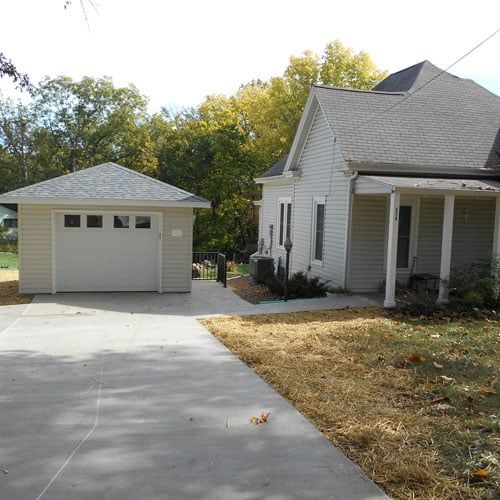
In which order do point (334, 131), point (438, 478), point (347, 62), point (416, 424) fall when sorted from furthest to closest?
Answer: point (347, 62), point (334, 131), point (416, 424), point (438, 478)

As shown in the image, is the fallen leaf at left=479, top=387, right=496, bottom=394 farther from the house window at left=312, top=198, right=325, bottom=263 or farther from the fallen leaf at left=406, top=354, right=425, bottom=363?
the house window at left=312, top=198, right=325, bottom=263

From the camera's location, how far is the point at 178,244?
14297 mm

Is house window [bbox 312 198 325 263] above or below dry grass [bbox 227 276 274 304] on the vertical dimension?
above

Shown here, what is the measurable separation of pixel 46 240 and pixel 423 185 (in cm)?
902

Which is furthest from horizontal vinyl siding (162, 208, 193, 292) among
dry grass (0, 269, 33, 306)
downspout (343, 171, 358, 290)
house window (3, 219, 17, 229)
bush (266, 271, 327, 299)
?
house window (3, 219, 17, 229)

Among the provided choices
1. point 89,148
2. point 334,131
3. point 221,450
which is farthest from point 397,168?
point 89,148

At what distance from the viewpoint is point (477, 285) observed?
11328 mm

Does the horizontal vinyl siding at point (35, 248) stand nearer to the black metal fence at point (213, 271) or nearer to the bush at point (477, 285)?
the black metal fence at point (213, 271)

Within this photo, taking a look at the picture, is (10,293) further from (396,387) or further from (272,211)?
(396,387)

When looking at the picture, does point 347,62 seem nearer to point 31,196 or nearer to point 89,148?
point 89,148

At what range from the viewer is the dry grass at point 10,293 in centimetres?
1273

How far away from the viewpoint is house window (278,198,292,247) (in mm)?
18469

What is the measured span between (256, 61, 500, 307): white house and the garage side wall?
381 cm

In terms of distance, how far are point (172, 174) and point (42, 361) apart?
25311 millimetres
